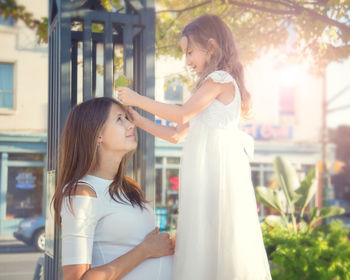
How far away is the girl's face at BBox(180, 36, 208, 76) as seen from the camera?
2.24 m

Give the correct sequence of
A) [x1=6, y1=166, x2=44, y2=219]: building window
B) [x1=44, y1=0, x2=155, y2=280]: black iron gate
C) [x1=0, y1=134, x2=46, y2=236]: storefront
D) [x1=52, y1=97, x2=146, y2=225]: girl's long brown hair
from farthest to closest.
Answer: [x1=6, y1=166, x2=44, y2=219]: building window → [x1=0, y1=134, x2=46, y2=236]: storefront → [x1=44, y1=0, x2=155, y2=280]: black iron gate → [x1=52, y1=97, x2=146, y2=225]: girl's long brown hair

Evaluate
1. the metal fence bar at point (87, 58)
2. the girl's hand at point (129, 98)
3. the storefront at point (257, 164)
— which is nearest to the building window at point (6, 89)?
the storefront at point (257, 164)

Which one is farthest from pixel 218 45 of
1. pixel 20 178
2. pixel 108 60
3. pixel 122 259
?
pixel 20 178

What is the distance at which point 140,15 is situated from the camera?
258 cm

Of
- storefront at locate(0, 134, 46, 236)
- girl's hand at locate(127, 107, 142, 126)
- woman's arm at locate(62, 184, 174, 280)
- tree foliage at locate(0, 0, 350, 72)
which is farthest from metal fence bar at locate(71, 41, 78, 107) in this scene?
storefront at locate(0, 134, 46, 236)

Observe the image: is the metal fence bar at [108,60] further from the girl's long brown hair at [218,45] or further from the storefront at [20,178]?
the storefront at [20,178]

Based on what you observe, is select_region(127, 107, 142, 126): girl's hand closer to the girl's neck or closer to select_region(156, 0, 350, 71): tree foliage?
the girl's neck

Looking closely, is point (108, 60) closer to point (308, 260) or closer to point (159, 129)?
point (159, 129)

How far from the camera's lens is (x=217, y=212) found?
6.36 ft

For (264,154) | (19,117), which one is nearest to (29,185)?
(19,117)

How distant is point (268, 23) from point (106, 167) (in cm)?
459

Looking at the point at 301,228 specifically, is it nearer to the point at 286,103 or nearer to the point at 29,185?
the point at 29,185

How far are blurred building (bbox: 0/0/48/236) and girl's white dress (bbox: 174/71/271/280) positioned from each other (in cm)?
1128

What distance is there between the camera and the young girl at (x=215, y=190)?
6.21 ft
